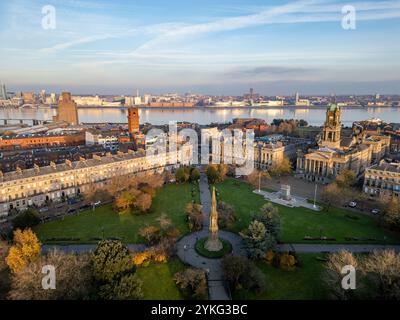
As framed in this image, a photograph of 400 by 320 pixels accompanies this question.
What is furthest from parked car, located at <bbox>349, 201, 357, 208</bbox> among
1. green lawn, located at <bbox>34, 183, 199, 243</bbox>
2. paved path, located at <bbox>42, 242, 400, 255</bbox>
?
green lawn, located at <bbox>34, 183, 199, 243</bbox>

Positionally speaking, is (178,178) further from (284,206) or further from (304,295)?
(304,295)

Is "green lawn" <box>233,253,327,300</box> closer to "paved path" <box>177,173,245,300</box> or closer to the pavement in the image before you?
"paved path" <box>177,173,245,300</box>

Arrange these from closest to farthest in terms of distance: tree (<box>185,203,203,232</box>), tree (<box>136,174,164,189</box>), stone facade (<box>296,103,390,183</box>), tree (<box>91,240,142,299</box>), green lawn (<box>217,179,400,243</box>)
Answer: tree (<box>91,240,142,299</box>), green lawn (<box>217,179,400,243</box>), tree (<box>185,203,203,232</box>), tree (<box>136,174,164,189</box>), stone facade (<box>296,103,390,183</box>)

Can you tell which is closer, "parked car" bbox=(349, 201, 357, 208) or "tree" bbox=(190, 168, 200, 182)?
"parked car" bbox=(349, 201, 357, 208)

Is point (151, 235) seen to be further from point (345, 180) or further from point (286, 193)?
point (345, 180)

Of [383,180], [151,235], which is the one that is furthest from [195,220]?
[383,180]

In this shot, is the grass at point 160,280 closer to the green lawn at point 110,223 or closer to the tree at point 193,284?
the tree at point 193,284
